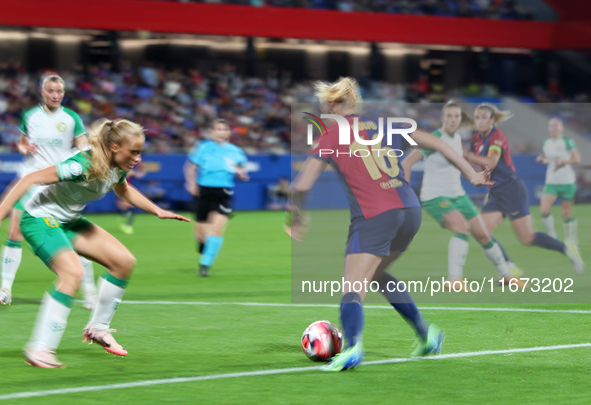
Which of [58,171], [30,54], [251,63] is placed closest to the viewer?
[58,171]

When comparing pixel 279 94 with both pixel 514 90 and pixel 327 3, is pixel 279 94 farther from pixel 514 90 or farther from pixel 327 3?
pixel 514 90

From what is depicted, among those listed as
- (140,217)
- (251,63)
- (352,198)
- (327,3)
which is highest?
(327,3)

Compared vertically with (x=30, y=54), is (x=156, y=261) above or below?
below

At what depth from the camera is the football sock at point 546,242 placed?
1173cm

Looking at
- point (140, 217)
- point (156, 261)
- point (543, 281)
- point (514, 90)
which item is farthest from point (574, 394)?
point (514, 90)

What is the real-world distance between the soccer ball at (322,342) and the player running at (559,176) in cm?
867

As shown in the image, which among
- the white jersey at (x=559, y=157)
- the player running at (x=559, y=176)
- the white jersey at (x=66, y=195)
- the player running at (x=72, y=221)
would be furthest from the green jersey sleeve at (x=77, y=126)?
the white jersey at (x=559, y=157)

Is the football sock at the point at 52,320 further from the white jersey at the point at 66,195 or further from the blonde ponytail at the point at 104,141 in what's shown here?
the blonde ponytail at the point at 104,141

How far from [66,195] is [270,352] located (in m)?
1.90

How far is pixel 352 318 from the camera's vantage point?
6410 mm

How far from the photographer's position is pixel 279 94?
117ft

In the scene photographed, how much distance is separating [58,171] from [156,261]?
8.22 meters

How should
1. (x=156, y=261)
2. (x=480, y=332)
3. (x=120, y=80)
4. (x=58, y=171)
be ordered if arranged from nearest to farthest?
(x=58, y=171) → (x=480, y=332) → (x=156, y=261) → (x=120, y=80)

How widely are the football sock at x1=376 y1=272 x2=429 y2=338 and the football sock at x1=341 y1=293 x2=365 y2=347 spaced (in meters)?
0.39
